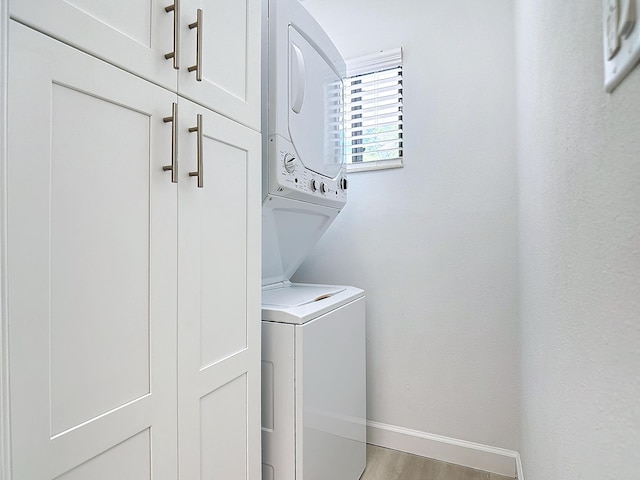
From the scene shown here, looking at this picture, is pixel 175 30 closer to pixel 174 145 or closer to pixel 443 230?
pixel 174 145

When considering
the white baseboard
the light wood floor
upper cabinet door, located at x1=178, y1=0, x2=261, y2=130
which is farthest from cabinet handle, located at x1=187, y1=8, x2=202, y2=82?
the white baseboard

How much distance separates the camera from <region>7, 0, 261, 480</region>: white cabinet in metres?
0.64

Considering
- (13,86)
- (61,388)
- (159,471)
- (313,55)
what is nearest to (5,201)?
(13,86)

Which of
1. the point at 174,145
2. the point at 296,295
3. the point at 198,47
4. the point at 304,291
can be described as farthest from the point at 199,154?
the point at 304,291

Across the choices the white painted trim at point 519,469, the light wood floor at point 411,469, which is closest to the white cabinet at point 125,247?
the light wood floor at point 411,469

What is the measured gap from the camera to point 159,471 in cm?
89

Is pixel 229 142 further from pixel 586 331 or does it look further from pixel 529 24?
pixel 529 24

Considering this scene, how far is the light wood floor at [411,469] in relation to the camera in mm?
1943

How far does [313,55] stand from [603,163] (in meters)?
1.46

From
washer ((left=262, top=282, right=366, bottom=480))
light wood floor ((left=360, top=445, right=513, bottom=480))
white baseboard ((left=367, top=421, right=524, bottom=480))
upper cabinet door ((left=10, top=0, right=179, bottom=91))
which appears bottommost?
light wood floor ((left=360, top=445, right=513, bottom=480))

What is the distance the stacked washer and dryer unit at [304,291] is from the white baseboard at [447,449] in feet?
0.95

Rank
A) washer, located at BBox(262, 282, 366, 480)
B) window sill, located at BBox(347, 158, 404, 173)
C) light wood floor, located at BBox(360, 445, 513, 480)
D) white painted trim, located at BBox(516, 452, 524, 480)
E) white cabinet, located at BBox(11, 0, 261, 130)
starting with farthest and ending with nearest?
window sill, located at BBox(347, 158, 404, 173) < light wood floor, located at BBox(360, 445, 513, 480) < white painted trim, located at BBox(516, 452, 524, 480) < washer, located at BBox(262, 282, 366, 480) < white cabinet, located at BBox(11, 0, 261, 130)

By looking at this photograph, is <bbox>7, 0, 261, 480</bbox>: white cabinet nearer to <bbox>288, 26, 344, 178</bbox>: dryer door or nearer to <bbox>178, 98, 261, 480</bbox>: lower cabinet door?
<bbox>178, 98, 261, 480</bbox>: lower cabinet door

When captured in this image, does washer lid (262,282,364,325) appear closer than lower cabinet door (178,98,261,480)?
No
